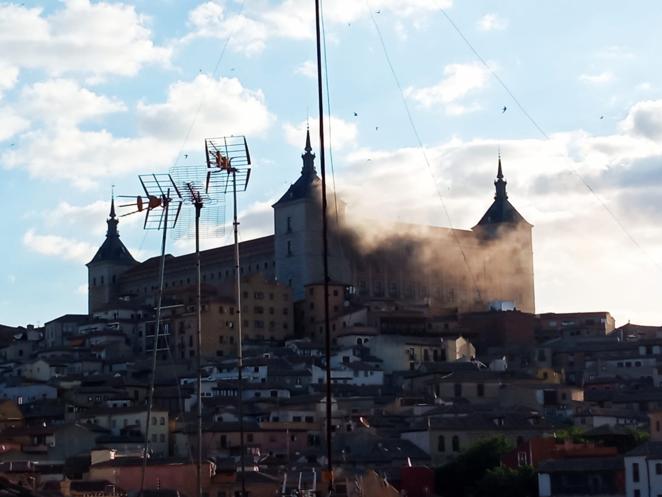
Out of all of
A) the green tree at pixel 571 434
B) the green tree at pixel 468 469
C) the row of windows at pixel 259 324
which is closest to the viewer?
the green tree at pixel 468 469

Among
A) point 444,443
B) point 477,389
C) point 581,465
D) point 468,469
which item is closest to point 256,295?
point 477,389

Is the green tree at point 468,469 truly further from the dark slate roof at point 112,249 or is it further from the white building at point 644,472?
the dark slate roof at point 112,249

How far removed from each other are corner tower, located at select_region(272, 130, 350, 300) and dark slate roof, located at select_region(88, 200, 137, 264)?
22.7 metres

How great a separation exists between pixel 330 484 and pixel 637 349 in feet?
269

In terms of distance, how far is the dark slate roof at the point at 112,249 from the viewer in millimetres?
145875

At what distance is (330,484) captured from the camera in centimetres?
2231

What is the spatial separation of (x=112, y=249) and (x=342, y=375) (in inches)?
2223

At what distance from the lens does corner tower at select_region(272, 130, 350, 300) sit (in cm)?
12262

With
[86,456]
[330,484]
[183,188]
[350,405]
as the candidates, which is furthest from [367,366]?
[330,484]

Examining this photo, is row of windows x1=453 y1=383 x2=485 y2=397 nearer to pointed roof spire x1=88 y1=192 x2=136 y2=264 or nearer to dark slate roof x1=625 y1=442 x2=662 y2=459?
dark slate roof x1=625 y1=442 x2=662 y2=459

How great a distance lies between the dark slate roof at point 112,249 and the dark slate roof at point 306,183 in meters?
22.6

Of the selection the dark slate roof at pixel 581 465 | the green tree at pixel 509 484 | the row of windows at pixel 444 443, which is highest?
the row of windows at pixel 444 443

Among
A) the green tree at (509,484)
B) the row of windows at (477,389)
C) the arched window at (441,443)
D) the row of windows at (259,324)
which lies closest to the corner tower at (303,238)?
the row of windows at (259,324)

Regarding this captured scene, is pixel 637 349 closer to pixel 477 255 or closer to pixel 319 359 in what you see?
pixel 319 359
